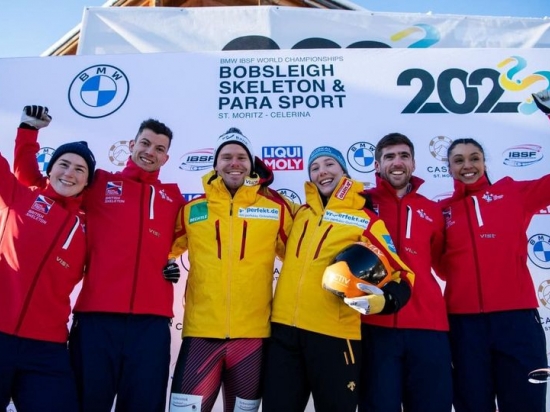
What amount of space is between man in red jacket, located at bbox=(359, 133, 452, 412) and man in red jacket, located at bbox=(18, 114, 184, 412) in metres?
1.15

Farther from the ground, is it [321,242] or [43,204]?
[43,204]

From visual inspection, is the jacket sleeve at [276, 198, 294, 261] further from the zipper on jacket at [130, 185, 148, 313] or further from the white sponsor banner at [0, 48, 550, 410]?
the white sponsor banner at [0, 48, 550, 410]

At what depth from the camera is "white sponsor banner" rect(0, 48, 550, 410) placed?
12.2 ft

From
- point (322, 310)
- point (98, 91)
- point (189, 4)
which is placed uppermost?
point (189, 4)

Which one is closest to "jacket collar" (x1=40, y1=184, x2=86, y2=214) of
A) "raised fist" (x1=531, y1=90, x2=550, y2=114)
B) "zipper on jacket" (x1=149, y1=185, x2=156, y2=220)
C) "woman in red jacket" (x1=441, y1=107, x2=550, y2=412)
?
"zipper on jacket" (x1=149, y1=185, x2=156, y2=220)

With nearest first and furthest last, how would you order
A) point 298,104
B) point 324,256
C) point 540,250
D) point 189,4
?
point 324,256
point 540,250
point 298,104
point 189,4

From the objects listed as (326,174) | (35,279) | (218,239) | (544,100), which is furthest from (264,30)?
(35,279)

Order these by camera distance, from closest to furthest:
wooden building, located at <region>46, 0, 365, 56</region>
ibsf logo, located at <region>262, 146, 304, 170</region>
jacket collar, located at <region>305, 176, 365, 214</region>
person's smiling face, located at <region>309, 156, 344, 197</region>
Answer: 1. jacket collar, located at <region>305, 176, 365, 214</region>
2. person's smiling face, located at <region>309, 156, 344, 197</region>
3. ibsf logo, located at <region>262, 146, 304, 170</region>
4. wooden building, located at <region>46, 0, 365, 56</region>

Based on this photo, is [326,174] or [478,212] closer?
[326,174]

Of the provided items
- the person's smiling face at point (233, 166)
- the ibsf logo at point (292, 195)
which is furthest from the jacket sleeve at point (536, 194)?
the person's smiling face at point (233, 166)

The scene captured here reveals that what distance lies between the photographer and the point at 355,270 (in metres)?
2.17

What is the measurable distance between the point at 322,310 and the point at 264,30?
11.1 ft

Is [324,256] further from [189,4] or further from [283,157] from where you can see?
[189,4]

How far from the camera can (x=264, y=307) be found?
8.08ft
